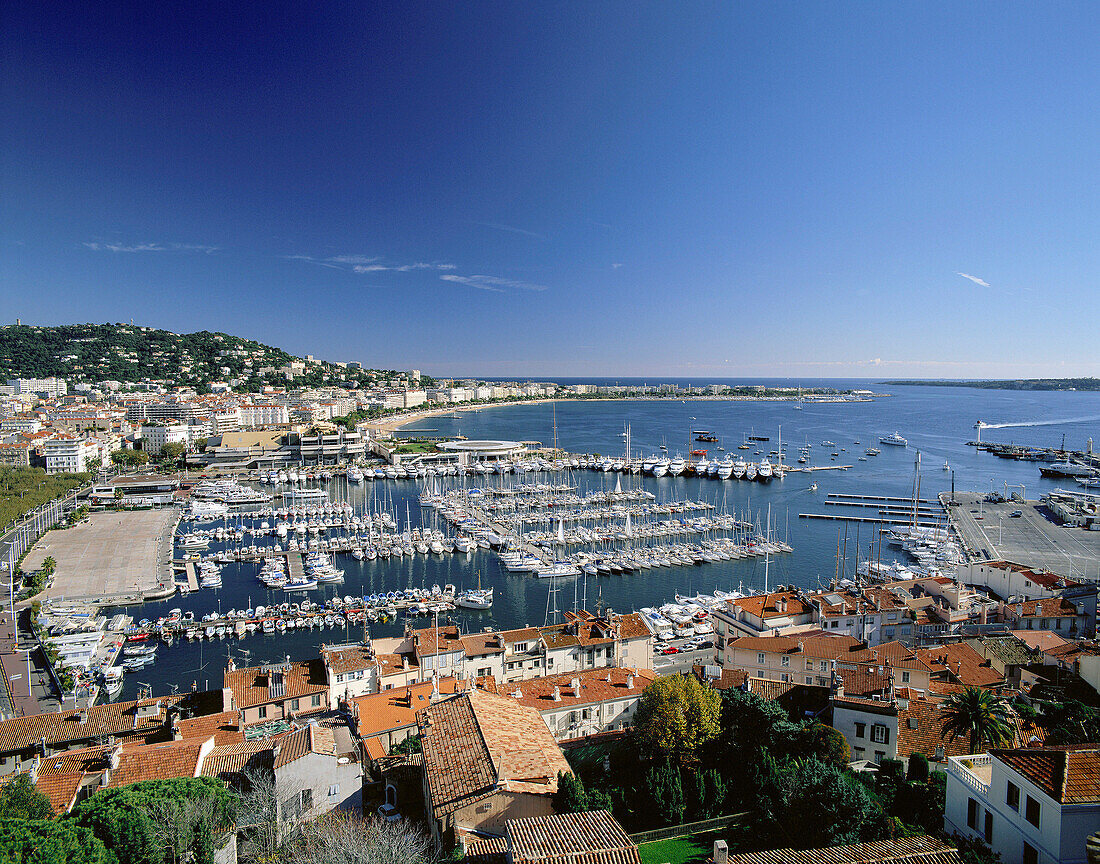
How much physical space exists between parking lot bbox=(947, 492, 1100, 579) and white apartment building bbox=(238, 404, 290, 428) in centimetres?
6919

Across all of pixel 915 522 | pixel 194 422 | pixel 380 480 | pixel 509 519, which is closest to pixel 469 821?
pixel 509 519

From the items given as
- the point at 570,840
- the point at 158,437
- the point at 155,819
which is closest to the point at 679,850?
the point at 570,840

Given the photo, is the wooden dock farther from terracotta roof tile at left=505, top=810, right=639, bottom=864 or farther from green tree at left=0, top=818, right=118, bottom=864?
green tree at left=0, top=818, right=118, bottom=864

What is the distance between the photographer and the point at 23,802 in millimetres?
7867

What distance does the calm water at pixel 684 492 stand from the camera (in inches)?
947

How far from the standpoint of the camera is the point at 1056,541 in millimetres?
33219

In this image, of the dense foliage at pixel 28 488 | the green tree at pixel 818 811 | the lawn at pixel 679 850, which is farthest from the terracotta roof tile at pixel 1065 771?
the dense foliage at pixel 28 488

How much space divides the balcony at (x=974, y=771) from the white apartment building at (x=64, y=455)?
57364 millimetres

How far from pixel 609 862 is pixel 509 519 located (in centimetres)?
3231

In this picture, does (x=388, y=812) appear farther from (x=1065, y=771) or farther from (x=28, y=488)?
(x=28, y=488)

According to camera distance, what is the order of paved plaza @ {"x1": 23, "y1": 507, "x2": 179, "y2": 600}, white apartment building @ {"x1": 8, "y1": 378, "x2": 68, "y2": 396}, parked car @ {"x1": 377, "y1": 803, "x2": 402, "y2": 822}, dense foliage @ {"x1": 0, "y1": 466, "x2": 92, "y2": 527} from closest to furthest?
parked car @ {"x1": 377, "y1": 803, "x2": 402, "y2": 822}, paved plaza @ {"x1": 23, "y1": 507, "x2": 179, "y2": 600}, dense foliage @ {"x1": 0, "y1": 466, "x2": 92, "y2": 527}, white apartment building @ {"x1": 8, "y1": 378, "x2": 68, "y2": 396}

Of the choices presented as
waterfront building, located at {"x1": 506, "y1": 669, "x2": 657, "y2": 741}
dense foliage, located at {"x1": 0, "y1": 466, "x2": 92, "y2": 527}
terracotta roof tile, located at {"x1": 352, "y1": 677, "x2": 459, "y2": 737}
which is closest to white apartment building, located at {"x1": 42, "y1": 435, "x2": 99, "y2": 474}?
dense foliage, located at {"x1": 0, "y1": 466, "x2": 92, "y2": 527}

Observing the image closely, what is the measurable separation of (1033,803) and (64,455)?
2350 inches

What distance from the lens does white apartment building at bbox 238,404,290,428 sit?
74875mm
